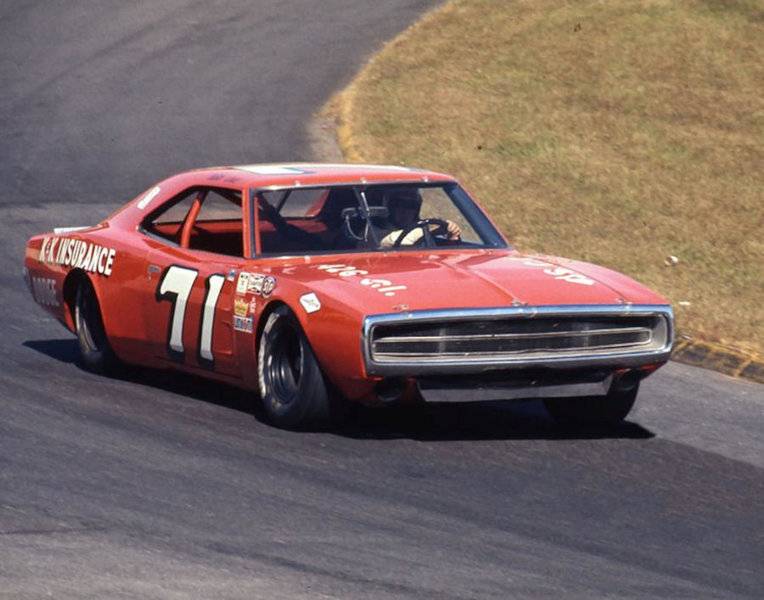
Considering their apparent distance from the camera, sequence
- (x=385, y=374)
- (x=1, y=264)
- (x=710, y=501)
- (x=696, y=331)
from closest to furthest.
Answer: (x=710, y=501)
(x=385, y=374)
(x=696, y=331)
(x=1, y=264)

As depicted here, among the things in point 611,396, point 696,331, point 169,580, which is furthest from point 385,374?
point 696,331

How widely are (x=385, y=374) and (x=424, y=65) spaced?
14.0 meters

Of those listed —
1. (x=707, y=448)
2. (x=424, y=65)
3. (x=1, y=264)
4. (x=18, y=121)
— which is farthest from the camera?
(x=424, y=65)

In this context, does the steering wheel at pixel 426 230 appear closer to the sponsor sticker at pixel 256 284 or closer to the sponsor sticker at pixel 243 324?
the sponsor sticker at pixel 256 284

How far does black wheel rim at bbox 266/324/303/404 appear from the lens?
8.86 metres

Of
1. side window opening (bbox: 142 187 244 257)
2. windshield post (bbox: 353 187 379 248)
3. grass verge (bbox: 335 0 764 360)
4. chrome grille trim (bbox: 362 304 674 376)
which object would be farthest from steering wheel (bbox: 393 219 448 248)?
grass verge (bbox: 335 0 764 360)

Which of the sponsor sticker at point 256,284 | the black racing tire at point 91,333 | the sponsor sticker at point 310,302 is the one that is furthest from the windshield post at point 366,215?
the black racing tire at point 91,333

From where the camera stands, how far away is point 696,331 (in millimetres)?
12055

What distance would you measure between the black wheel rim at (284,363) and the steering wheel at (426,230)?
1027 mm

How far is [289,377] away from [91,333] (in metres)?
2.35

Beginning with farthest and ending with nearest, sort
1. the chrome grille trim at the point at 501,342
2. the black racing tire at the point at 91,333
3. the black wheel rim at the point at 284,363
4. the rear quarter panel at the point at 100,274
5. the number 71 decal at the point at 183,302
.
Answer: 1. the black racing tire at the point at 91,333
2. the rear quarter panel at the point at 100,274
3. the number 71 decal at the point at 183,302
4. the black wheel rim at the point at 284,363
5. the chrome grille trim at the point at 501,342

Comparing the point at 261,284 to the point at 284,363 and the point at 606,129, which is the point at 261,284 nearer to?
the point at 284,363

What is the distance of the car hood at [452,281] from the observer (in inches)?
335

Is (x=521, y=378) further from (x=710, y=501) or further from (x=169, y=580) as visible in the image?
(x=169, y=580)
